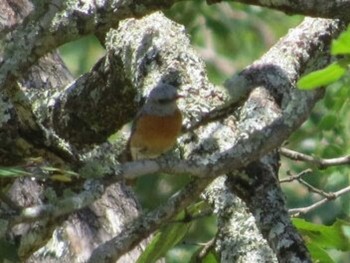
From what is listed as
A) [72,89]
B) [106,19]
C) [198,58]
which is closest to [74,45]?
[72,89]

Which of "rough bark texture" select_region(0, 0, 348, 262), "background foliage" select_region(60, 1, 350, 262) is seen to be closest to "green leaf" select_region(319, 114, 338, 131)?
"background foliage" select_region(60, 1, 350, 262)

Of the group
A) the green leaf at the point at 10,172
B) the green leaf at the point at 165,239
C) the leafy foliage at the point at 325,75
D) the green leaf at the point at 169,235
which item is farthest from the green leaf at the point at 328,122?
the leafy foliage at the point at 325,75

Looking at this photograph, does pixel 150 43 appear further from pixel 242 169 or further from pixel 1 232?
pixel 1 232

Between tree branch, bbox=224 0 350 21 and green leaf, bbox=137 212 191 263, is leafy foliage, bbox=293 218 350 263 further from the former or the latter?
tree branch, bbox=224 0 350 21

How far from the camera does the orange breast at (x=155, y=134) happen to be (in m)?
3.22

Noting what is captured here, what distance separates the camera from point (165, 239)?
3070mm

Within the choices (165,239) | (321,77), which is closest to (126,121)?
(165,239)

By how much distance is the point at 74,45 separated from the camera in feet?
21.6

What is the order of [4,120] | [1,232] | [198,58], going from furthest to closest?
[198,58]
[4,120]
[1,232]

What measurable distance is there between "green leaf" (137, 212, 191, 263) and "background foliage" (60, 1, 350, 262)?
228 millimetres

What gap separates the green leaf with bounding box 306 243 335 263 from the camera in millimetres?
2941

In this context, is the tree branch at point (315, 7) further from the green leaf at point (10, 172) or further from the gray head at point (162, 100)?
the green leaf at point (10, 172)

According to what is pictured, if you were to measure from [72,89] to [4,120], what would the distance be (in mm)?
1077

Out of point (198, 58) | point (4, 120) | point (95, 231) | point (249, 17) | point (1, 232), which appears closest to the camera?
point (1, 232)
